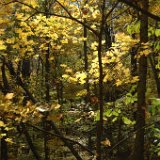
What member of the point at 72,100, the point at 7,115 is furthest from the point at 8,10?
the point at 72,100

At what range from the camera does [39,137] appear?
1363 cm

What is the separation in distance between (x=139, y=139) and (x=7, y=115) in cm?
384

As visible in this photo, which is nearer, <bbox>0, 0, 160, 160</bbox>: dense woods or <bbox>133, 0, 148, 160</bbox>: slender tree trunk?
<bbox>0, 0, 160, 160</bbox>: dense woods

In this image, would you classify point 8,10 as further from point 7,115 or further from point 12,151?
point 12,151

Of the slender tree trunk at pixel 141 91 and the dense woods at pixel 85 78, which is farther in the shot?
the slender tree trunk at pixel 141 91

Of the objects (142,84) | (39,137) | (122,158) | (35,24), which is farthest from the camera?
(39,137)

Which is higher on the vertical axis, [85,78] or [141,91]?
[85,78]

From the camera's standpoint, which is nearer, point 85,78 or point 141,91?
point 85,78

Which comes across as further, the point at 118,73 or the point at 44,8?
the point at 44,8

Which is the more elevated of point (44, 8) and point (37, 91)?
point (44, 8)

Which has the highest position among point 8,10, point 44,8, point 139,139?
point 44,8

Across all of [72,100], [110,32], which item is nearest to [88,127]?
[72,100]

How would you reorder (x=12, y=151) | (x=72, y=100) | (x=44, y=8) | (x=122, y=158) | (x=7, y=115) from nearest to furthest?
1. (x=7, y=115)
2. (x=122, y=158)
3. (x=44, y=8)
4. (x=12, y=151)
5. (x=72, y=100)

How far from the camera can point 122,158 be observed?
1027 centimetres
